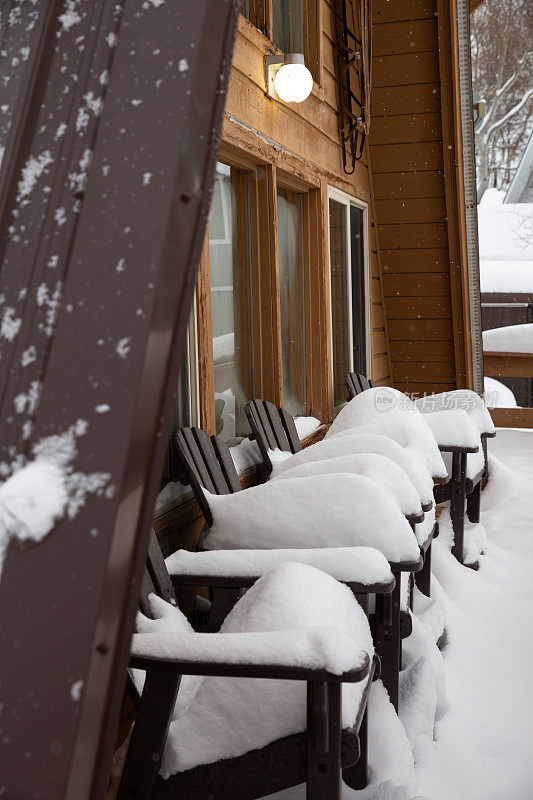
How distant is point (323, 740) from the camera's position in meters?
1.67

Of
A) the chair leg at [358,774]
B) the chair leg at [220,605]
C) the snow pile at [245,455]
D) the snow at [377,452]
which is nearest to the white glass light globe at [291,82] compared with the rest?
the snow pile at [245,455]

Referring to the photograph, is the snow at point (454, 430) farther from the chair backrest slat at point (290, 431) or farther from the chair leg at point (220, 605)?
the chair leg at point (220, 605)

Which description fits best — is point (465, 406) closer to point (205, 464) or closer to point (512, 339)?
point (205, 464)

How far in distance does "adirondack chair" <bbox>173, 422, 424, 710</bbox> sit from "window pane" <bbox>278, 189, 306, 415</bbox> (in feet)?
5.73

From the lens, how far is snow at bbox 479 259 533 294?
13.0 m

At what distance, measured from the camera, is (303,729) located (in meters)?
1.71

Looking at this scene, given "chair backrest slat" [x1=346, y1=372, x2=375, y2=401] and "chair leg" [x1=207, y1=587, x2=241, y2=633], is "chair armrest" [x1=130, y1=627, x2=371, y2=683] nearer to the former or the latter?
"chair leg" [x1=207, y1=587, x2=241, y2=633]

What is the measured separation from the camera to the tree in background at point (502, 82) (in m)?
14.0

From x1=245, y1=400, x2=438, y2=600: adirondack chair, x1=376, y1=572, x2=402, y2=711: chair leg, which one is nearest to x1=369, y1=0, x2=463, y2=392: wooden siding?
x1=245, y1=400, x2=438, y2=600: adirondack chair

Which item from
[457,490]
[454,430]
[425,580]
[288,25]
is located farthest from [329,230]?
[425,580]

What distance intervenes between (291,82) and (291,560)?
2.78 meters

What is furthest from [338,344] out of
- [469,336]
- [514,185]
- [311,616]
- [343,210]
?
[514,185]

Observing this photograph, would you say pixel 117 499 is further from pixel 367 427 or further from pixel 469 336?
pixel 469 336

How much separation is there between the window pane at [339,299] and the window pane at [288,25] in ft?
3.86
